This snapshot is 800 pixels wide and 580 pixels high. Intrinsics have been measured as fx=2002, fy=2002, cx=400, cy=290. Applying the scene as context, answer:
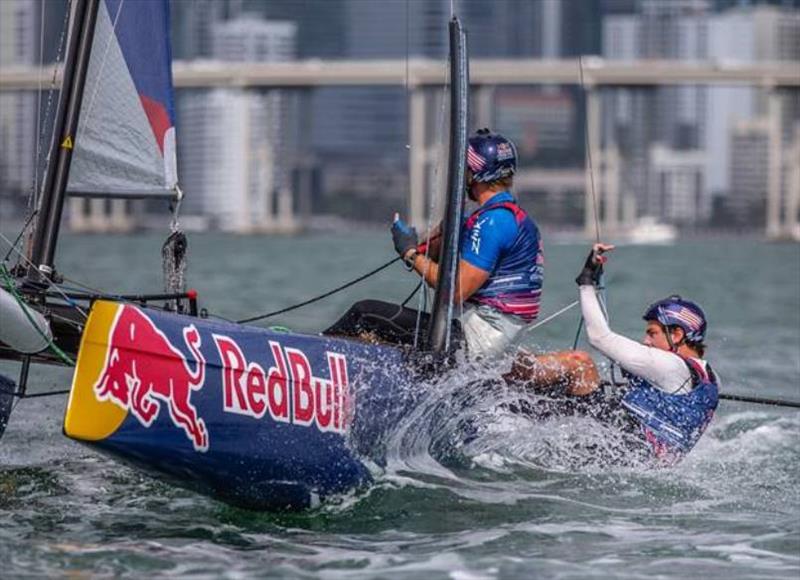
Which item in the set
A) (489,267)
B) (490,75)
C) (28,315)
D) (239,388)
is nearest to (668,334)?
(489,267)

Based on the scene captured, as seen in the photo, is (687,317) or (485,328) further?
(687,317)

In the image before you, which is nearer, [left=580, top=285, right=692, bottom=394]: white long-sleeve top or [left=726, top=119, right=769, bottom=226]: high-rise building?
[left=580, top=285, right=692, bottom=394]: white long-sleeve top

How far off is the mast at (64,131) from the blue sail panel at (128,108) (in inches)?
8.1

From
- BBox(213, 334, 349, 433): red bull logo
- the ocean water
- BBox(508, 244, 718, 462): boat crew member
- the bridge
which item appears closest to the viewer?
the ocean water

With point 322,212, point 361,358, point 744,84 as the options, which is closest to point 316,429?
→ point 361,358

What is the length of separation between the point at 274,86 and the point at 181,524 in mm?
50431

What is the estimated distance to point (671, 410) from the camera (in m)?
6.74

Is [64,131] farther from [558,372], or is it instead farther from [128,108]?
[558,372]

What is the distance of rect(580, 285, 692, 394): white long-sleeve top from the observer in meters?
6.55

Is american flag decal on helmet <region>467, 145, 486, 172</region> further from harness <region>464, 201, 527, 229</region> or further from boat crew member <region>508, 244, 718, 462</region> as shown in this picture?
boat crew member <region>508, 244, 718, 462</region>

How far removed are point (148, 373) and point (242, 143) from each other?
212 ft

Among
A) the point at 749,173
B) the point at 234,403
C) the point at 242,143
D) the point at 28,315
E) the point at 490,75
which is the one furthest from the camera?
the point at 749,173

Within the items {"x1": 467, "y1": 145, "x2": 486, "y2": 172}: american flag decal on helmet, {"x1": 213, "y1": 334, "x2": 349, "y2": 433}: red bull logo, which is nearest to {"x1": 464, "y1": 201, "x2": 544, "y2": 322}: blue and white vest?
{"x1": 467, "y1": 145, "x2": 486, "y2": 172}: american flag decal on helmet

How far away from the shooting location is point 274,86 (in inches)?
2205
